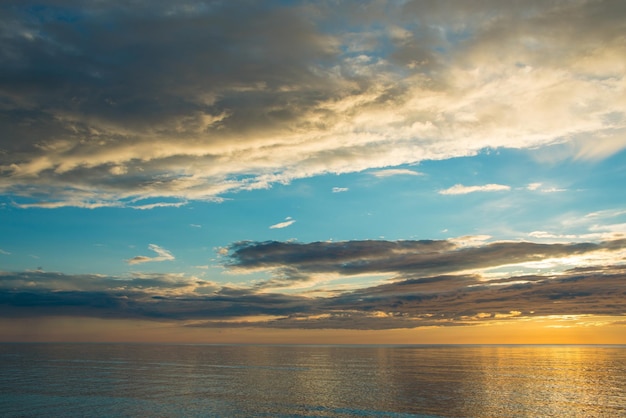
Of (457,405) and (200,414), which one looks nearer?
(200,414)

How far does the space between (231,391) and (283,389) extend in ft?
31.0

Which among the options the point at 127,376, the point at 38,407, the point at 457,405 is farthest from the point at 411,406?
the point at 127,376

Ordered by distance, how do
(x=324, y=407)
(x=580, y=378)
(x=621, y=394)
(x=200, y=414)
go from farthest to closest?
(x=580, y=378), (x=621, y=394), (x=324, y=407), (x=200, y=414)

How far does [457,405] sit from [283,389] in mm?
32817

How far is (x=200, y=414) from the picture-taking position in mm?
62562

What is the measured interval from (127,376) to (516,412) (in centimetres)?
8592

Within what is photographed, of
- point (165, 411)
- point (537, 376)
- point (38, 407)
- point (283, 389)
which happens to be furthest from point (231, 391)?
point (537, 376)

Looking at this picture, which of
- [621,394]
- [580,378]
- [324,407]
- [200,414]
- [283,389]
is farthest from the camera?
[580,378]

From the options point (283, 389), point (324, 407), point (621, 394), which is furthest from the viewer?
point (283, 389)

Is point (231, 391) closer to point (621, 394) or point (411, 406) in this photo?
point (411, 406)

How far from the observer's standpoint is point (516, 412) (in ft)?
209

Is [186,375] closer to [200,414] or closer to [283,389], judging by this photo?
[283,389]

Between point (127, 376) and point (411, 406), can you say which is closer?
point (411, 406)

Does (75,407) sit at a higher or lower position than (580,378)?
higher
